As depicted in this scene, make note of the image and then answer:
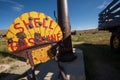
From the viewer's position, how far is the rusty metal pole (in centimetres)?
552

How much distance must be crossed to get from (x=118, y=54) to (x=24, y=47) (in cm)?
531

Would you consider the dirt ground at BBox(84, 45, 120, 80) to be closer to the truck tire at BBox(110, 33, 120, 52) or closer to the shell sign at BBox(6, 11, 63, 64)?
the truck tire at BBox(110, 33, 120, 52)

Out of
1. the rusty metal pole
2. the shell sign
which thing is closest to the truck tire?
the rusty metal pole

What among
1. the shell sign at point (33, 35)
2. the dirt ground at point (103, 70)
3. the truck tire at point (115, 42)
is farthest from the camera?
the truck tire at point (115, 42)

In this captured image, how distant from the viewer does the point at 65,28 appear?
5.52 m

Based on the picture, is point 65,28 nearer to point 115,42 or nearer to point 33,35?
point 33,35

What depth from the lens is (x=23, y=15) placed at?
3162 millimetres

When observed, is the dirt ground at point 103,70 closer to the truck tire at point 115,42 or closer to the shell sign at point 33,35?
the truck tire at point 115,42

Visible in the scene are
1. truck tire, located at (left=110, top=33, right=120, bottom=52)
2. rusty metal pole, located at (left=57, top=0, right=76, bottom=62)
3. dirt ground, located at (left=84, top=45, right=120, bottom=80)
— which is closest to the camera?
dirt ground, located at (left=84, top=45, right=120, bottom=80)

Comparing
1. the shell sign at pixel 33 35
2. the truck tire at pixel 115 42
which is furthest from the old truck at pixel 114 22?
the shell sign at pixel 33 35

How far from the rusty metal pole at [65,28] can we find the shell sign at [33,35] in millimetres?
1844

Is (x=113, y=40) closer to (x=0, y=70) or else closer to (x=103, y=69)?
(x=103, y=69)

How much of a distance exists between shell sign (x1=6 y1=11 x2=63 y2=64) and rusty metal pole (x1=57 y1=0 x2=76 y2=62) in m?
1.84

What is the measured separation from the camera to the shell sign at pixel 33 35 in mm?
3120
